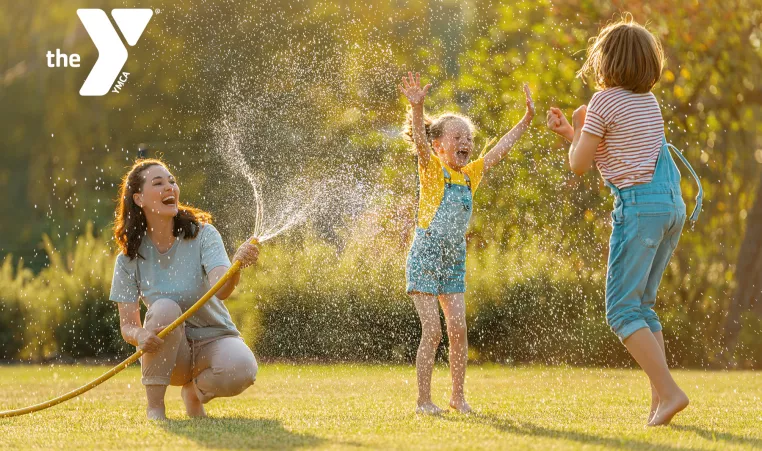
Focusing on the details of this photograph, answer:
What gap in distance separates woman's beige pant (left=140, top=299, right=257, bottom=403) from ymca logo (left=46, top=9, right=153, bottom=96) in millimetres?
11381

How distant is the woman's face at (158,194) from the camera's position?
444 cm

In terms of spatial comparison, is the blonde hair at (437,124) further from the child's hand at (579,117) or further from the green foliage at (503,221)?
the green foliage at (503,221)

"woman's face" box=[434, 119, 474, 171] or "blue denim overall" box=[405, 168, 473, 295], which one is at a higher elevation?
"woman's face" box=[434, 119, 474, 171]

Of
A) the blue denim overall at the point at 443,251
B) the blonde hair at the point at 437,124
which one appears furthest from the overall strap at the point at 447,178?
the blonde hair at the point at 437,124

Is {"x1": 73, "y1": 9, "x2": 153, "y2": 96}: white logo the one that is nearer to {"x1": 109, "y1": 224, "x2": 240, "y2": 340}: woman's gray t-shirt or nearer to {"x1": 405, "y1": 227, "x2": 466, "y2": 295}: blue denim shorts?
{"x1": 109, "y1": 224, "x2": 240, "y2": 340}: woman's gray t-shirt

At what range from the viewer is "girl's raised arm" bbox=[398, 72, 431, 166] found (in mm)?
4465

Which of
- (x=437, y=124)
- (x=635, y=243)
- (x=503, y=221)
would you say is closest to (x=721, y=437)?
(x=635, y=243)

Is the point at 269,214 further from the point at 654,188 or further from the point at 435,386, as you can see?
the point at 654,188

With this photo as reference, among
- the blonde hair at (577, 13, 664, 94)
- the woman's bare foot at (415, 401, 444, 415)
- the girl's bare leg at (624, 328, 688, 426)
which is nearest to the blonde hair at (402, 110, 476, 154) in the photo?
the blonde hair at (577, 13, 664, 94)

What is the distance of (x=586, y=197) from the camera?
903cm

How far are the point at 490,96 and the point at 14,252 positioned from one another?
9.18 meters

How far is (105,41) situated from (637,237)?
1278 centimetres

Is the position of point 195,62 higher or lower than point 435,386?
higher

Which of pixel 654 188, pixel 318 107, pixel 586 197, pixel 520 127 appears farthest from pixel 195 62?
pixel 654 188
